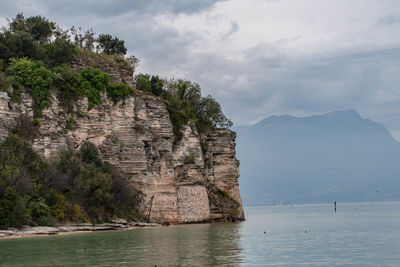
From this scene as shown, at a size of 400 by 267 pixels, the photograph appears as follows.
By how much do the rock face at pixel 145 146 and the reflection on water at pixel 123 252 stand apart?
872 inches

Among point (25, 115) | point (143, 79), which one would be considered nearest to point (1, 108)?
point (25, 115)

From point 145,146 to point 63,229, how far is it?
20.7 metres

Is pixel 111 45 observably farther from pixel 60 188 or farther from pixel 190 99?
pixel 60 188

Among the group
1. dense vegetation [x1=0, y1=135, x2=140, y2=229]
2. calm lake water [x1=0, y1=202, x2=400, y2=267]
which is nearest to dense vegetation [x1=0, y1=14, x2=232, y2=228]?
dense vegetation [x1=0, y1=135, x2=140, y2=229]

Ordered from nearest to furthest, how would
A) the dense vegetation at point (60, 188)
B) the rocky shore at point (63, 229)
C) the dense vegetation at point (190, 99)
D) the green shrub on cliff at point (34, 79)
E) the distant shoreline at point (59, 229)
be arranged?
the distant shoreline at point (59, 229), the rocky shore at point (63, 229), the dense vegetation at point (60, 188), the green shrub on cliff at point (34, 79), the dense vegetation at point (190, 99)

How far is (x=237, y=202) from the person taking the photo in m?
78.6

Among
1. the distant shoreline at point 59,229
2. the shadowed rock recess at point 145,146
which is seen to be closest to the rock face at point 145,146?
the shadowed rock recess at point 145,146

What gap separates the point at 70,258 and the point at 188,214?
40123mm

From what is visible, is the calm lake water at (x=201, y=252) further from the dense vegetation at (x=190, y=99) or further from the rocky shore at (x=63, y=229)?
the dense vegetation at (x=190, y=99)

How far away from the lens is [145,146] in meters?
69.9

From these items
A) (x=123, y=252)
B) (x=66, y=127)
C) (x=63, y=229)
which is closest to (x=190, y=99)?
(x=66, y=127)

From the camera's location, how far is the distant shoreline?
46.4 m

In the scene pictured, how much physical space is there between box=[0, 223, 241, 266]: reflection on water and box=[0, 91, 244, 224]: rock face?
72.7ft

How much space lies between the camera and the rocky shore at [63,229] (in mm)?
46478
